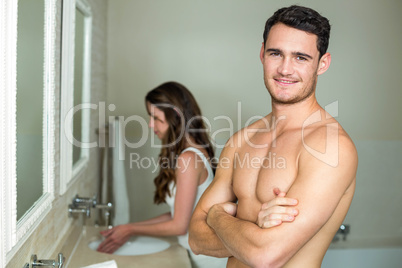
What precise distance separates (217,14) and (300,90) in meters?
1.55

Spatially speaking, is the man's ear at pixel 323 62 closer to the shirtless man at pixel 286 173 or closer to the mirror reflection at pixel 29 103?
the shirtless man at pixel 286 173

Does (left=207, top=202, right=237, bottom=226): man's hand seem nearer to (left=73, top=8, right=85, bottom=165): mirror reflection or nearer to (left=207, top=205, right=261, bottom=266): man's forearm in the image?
(left=207, top=205, right=261, bottom=266): man's forearm

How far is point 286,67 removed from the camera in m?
1.31

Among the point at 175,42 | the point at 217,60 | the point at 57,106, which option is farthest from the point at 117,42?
the point at 57,106

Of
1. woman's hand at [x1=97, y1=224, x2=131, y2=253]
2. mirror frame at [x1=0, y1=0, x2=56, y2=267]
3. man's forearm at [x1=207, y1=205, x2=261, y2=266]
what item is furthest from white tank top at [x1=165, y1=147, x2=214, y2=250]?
mirror frame at [x1=0, y1=0, x2=56, y2=267]

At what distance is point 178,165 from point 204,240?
66 cm

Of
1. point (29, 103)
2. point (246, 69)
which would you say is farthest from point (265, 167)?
point (246, 69)

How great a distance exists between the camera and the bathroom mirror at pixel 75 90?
65.5 inches

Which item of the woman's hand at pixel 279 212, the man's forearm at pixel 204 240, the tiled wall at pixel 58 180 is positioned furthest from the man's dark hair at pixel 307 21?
the tiled wall at pixel 58 180

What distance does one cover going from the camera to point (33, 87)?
1.25 meters

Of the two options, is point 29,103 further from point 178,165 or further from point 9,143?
point 178,165

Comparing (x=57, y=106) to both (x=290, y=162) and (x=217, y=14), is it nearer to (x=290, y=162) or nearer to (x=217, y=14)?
(x=290, y=162)

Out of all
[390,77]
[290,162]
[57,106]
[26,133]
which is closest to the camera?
[26,133]

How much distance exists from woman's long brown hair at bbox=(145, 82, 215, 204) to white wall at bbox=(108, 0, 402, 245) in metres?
0.68
